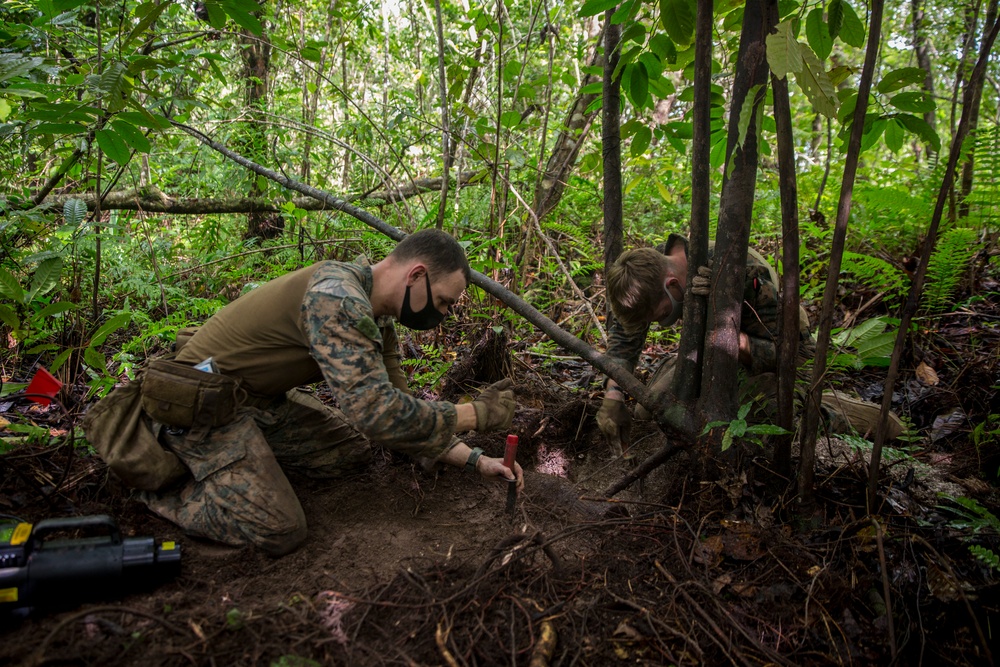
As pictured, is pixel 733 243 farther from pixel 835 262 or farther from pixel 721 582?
pixel 721 582

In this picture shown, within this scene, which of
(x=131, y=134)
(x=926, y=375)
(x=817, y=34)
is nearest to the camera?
(x=817, y=34)

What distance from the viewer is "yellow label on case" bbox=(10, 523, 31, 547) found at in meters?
1.85

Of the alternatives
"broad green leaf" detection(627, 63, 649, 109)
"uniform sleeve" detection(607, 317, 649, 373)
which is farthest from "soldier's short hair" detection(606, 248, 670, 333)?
"broad green leaf" detection(627, 63, 649, 109)

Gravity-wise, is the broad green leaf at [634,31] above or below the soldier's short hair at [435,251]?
above

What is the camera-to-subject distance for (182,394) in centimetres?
254

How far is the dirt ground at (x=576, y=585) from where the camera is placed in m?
1.76

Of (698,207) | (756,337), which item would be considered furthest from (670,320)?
(698,207)

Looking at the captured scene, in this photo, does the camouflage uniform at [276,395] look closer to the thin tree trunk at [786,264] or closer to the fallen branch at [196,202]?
the thin tree trunk at [786,264]

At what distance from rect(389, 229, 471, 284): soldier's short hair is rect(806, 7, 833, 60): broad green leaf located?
1633 mm

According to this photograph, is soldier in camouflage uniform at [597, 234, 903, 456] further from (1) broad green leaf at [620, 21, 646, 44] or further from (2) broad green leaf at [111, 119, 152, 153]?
(2) broad green leaf at [111, 119, 152, 153]

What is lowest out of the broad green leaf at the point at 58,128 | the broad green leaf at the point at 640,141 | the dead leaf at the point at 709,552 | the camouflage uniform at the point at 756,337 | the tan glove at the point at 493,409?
the dead leaf at the point at 709,552

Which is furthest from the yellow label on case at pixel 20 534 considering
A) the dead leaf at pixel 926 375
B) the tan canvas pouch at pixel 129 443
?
the dead leaf at pixel 926 375

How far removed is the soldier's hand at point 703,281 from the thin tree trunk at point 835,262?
1.65 feet

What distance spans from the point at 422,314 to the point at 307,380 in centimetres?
70
